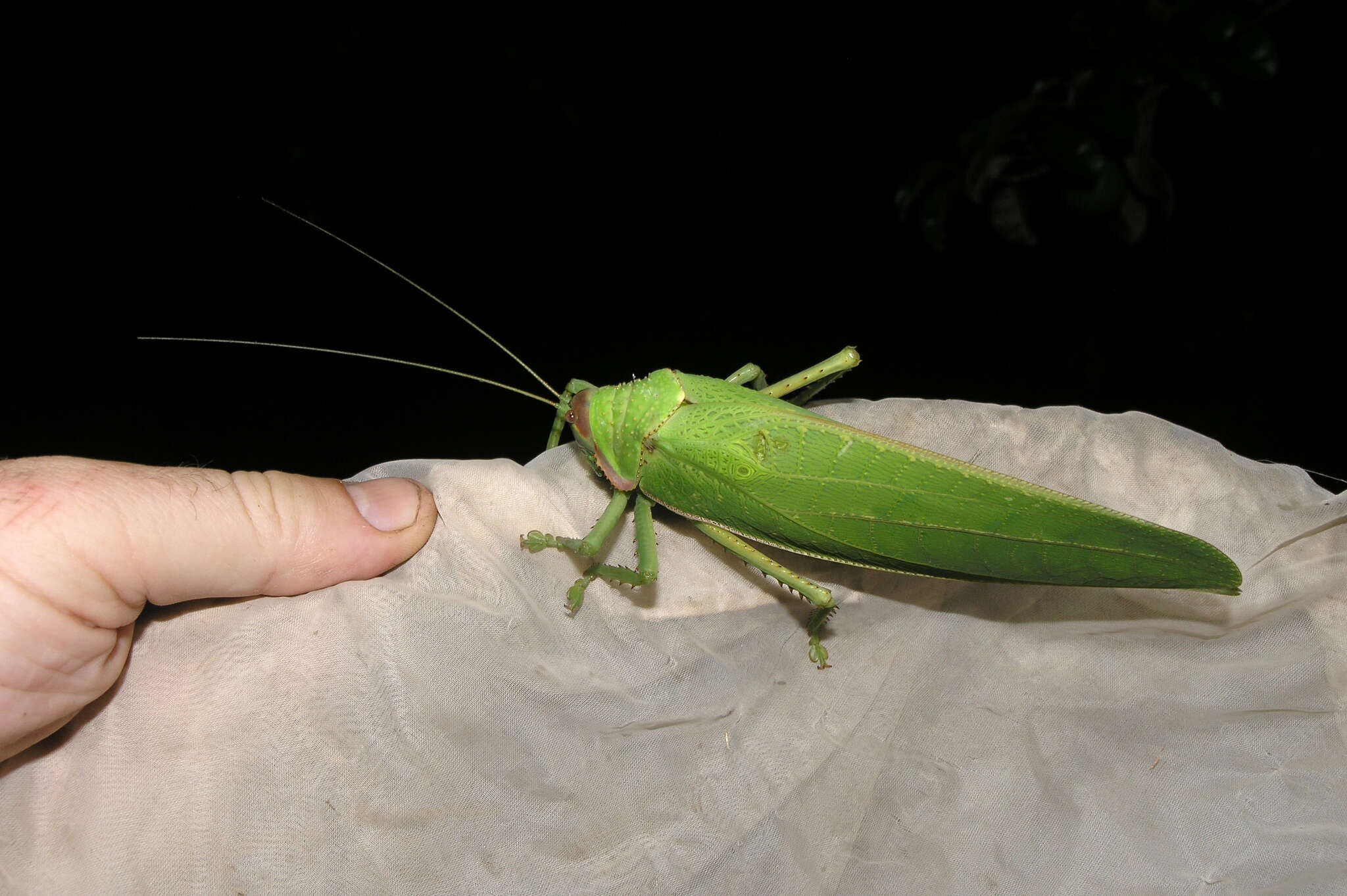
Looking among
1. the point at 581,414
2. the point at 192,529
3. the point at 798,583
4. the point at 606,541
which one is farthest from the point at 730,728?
the point at 192,529

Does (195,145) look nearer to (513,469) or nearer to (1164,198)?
(513,469)

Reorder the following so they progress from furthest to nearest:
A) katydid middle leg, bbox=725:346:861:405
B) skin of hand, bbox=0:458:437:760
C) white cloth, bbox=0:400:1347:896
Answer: katydid middle leg, bbox=725:346:861:405, white cloth, bbox=0:400:1347:896, skin of hand, bbox=0:458:437:760

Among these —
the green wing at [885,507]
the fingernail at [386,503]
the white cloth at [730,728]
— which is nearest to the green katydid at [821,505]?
the green wing at [885,507]

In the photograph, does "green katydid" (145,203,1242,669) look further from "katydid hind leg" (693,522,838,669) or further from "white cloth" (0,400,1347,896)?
"white cloth" (0,400,1347,896)

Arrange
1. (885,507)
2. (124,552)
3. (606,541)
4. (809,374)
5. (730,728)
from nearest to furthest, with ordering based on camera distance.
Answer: (124,552)
(885,507)
(730,728)
(606,541)
(809,374)

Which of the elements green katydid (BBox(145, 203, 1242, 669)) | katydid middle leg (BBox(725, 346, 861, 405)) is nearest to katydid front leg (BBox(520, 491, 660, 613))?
green katydid (BBox(145, 203, 1242, 669))

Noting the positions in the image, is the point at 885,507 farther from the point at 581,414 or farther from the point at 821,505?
the point at 581,414

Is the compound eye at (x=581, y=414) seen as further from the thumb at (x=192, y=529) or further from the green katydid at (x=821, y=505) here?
the thumb at (x=192, y=529)
